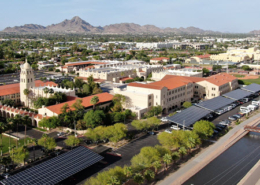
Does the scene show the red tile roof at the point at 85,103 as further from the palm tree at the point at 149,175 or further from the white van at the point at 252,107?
the white van at the point at 252,107

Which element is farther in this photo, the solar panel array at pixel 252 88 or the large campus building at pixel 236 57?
the large campus building at pixel 236 57

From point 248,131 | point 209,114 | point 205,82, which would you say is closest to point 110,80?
point 205,82

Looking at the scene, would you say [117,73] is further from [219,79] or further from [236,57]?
[236,57]

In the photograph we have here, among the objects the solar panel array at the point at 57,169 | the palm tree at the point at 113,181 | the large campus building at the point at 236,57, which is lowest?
the solar panel array at the point at 57,169

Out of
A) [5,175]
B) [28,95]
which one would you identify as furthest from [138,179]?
[28,95]

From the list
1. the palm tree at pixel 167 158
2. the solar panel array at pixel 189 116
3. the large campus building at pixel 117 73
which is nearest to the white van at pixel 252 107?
the solar panel array at pixel 189 116

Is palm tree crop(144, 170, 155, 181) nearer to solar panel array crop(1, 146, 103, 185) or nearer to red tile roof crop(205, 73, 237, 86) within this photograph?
solar panel array crop(1, 146, 103, 185)
